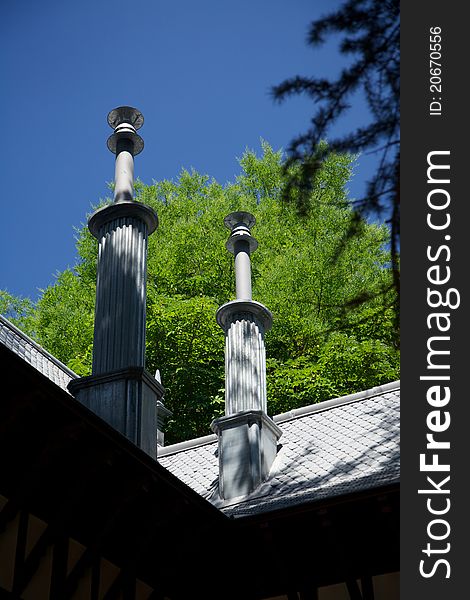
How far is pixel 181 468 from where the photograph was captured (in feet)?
40.2

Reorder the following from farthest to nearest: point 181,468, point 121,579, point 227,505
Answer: point 181,468 → point 227,505 → point 121,579

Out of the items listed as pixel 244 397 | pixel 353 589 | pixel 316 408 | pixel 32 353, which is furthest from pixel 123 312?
pixel 316 408

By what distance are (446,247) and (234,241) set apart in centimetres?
847

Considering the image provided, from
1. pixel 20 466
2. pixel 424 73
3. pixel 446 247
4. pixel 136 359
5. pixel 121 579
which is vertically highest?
pixel 136 359

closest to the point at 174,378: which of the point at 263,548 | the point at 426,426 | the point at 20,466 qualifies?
the point at 263,548

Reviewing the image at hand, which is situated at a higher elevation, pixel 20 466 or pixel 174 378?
pixel 174 378

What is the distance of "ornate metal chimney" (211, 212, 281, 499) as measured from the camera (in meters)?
11.0

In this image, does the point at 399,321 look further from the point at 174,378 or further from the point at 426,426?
the point at 174,378

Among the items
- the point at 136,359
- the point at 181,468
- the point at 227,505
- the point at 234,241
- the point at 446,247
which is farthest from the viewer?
the point at 234,241

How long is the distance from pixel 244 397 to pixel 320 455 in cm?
139

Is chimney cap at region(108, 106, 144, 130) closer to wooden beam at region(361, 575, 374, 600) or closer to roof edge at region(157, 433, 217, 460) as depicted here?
roof edge at region(157, 433, 217, 460)

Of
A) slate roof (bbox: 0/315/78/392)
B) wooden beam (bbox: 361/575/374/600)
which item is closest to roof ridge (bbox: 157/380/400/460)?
slate roof (bbox: 0/315/78/392)

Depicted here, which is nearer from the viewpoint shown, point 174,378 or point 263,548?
point 263,548

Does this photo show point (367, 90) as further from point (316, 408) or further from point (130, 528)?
point (316, 408)
